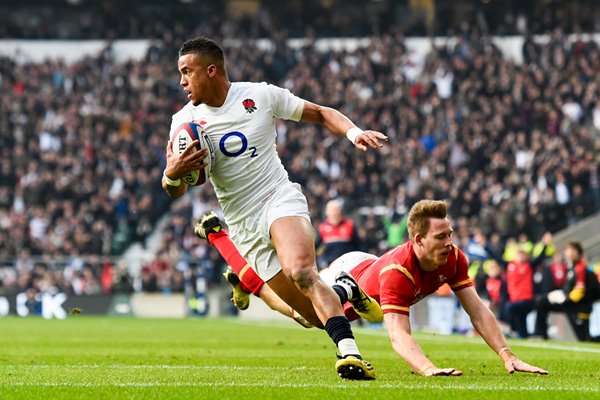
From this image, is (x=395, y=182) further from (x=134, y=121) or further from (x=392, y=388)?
(x=392, y=388)

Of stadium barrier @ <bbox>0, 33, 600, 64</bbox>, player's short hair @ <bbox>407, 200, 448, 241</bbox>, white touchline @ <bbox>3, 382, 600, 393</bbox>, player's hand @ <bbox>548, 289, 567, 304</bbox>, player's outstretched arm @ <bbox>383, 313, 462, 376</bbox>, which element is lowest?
white touchline @ <bbox>3, 382, 600, 393</bbox>

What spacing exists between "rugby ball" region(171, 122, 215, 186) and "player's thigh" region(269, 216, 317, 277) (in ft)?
2.00

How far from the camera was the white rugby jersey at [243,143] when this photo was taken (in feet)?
28.3

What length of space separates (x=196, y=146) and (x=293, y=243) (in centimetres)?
94

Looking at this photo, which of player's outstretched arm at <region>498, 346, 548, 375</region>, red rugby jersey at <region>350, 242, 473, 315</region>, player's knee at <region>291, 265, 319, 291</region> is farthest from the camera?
red rugby jersey at <region>350, 242, 473, 315</region>

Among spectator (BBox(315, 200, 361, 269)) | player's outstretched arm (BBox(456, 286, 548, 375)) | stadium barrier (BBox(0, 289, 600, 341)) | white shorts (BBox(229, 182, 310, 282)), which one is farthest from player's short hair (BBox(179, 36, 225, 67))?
stadium barrier (BBox(0, 289, 600, 341))

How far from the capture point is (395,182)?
2972 centimetres

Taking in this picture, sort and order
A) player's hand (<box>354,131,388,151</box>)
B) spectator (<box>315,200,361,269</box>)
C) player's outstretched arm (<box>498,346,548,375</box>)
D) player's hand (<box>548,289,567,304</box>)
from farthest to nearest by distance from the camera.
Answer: spectator (<box>315,200,361,269</box>) → player's hand (<box>548,289,567,304</box>) → player's outstretched arm (<box>498,346,548,375</box>) → player's hand (<box>354,131,388,151</box>)

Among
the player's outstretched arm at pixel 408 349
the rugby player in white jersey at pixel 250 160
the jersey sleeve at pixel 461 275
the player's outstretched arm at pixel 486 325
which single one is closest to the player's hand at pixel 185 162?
the rugby player in white jersey at pixel 250 160

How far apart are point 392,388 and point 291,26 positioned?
34.1 m

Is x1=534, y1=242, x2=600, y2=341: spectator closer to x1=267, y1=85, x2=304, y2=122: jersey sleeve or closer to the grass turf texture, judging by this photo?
the grass turf texture

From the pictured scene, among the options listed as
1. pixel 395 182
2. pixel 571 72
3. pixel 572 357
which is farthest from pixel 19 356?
pixel 571 72

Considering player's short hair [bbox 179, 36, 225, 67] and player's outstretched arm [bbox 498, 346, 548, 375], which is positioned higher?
player's short hair [bbox 179, 36, 225, 67]

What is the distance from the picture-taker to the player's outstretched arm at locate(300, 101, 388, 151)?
25.9 ft
